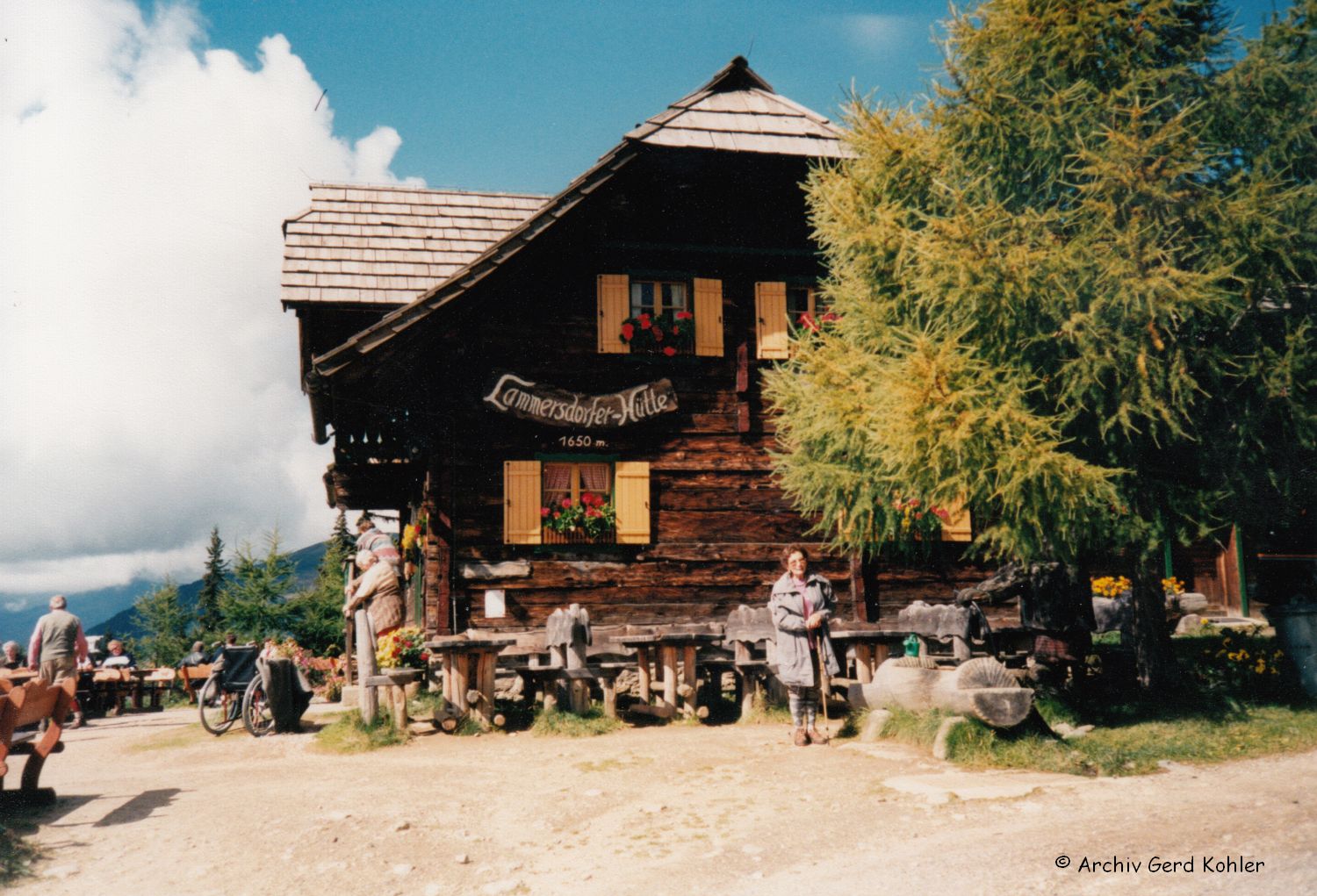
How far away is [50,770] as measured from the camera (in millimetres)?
9711

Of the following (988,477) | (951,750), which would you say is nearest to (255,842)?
(951,750)

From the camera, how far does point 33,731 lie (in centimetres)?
740

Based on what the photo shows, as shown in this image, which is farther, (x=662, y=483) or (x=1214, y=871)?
(x=662, y=483)

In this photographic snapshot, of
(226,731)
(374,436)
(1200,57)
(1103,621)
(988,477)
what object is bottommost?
(226,731)

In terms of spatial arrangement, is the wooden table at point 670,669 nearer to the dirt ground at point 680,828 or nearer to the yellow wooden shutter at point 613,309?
the dirt ground at point 680,828

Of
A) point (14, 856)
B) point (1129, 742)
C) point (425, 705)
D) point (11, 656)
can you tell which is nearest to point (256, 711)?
point (425, 705)

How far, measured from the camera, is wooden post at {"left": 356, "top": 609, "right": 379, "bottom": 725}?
9797mm

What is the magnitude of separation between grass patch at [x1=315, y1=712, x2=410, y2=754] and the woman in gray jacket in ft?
12.7

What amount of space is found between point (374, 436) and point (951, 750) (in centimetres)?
1050

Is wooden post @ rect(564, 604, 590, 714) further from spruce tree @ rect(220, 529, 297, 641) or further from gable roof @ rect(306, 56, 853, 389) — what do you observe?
spruce tree @ rect(220, 529, 297, 641)

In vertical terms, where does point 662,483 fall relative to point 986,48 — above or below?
below

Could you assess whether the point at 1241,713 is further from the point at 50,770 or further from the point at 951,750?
the point at 50,770

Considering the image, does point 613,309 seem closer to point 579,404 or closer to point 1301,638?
point 579,404

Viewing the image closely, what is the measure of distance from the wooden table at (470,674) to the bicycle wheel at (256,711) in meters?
2.49
